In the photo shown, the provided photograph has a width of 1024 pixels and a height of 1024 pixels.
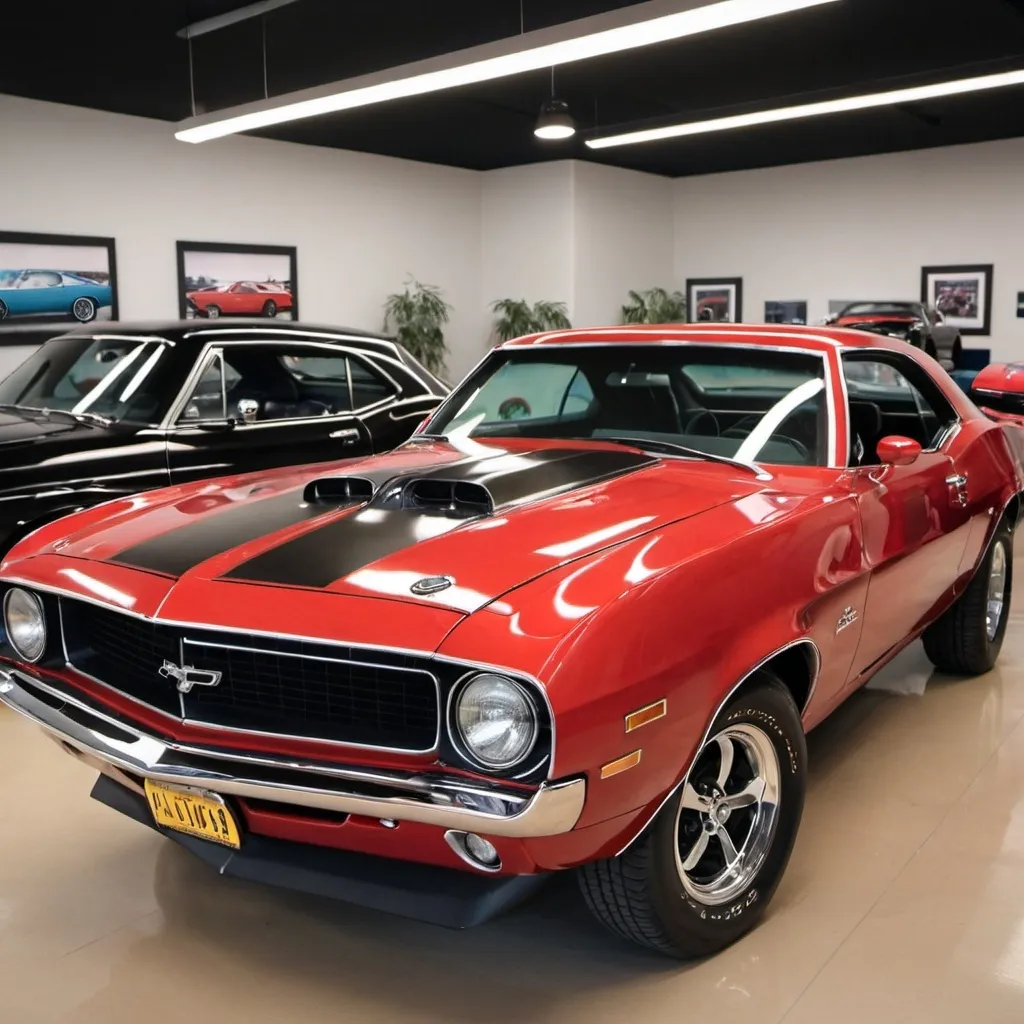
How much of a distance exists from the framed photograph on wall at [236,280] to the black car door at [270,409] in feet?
21.1

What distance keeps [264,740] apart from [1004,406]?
6376mm

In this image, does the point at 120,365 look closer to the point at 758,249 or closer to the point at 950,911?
the point at 950,911

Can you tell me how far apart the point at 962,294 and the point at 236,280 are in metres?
9.58

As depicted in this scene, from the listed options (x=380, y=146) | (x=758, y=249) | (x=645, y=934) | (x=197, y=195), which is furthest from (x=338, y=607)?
(x=758, y=249)

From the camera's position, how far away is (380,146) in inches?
503

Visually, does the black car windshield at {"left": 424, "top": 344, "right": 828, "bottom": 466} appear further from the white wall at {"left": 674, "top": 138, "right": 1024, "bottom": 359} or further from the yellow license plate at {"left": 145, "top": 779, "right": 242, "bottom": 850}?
the white wall at {"left": 674, "top": 138, "right": 1024, "bottom": 359}

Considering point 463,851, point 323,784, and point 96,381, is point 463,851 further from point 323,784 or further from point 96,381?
point 96,381

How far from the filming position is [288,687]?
2.09 meters

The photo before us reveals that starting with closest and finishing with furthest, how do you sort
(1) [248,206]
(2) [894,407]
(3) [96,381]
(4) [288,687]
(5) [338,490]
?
1. (4) [288,687]
2. (5) [338,490]
3. (2) [894,407]
4. (3) [96,381]
5. (1) [248,206]

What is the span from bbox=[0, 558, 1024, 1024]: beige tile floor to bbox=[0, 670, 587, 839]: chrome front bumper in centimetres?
49

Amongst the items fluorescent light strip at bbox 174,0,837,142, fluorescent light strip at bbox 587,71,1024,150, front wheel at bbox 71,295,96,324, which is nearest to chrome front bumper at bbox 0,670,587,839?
fluorescent light strip at bbox 174,0,837,142

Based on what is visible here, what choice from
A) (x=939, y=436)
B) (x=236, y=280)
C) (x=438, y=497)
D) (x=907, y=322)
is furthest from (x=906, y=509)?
(x=907, y=322)

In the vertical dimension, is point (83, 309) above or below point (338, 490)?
above

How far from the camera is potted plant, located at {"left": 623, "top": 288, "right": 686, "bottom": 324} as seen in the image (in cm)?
1502
